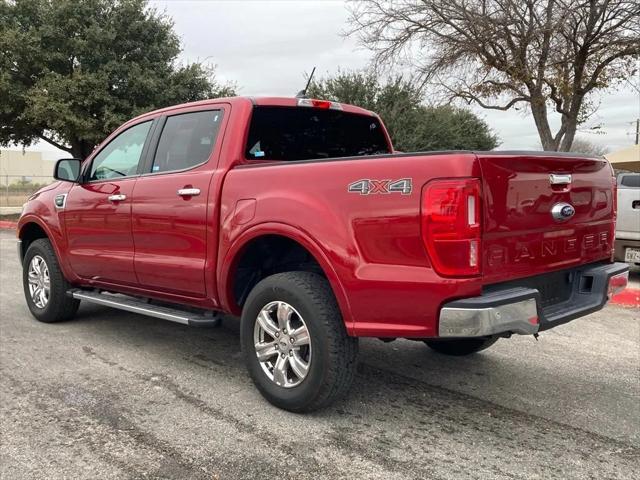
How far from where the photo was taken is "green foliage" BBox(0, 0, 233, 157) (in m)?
16.0

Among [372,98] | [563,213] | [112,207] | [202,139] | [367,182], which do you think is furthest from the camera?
[372,98]

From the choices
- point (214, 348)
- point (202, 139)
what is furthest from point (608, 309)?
point (202, 139)

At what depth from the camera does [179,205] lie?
13.5 feet

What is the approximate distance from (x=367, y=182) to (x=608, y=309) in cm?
504

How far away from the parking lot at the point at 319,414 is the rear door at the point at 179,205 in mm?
712

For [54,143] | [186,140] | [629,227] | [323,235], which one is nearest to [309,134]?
[186,140]

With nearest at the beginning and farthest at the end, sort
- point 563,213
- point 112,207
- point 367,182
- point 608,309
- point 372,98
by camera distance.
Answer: point 367,182 < point 563,213 < point 112,207 < point 608,309 < point 372,98

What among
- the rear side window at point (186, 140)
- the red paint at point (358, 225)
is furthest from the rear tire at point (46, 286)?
the rear side window at point (186, 140)

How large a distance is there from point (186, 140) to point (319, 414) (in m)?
2.19

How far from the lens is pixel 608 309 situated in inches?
271

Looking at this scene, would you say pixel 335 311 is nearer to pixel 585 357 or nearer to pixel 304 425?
pixel 304 425

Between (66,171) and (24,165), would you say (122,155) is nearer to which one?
(66,171)

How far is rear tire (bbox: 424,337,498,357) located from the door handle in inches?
82.0

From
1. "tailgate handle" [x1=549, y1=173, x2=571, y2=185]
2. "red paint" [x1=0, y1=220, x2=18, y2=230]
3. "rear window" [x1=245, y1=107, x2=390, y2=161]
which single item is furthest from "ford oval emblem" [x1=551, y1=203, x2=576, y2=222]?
"red paint" [x1=0, y1=220, x2=18, y2=230]
